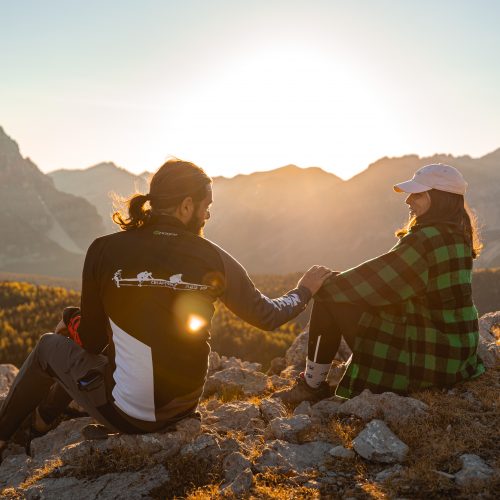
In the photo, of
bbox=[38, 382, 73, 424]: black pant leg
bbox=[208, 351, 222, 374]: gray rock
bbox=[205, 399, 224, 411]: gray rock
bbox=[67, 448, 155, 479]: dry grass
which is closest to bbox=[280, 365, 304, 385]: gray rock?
bbox=[205, 399, 224, 411]: gray rock

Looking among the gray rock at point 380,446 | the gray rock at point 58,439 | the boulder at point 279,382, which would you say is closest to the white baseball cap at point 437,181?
the gray rock at point 380,446

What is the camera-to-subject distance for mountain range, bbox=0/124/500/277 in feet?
334

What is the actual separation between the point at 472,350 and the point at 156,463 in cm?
293

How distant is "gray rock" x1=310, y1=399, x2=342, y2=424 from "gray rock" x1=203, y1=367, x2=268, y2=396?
1.97 metres

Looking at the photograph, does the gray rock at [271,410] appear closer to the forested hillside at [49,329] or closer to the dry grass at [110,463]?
the dry grass at [110,463]

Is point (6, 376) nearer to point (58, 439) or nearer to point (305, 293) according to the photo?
point (58, 439)

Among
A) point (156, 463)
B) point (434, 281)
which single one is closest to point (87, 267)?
point (156, 463)

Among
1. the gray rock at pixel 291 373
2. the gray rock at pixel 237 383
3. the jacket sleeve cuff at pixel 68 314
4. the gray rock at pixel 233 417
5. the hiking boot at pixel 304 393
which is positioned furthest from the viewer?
the gray rock at pixel 291 373

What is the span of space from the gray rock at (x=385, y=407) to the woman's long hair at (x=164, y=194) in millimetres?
2310

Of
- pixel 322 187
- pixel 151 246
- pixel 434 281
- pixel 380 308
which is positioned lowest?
pixel 380 308

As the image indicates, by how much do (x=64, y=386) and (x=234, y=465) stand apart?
4.58 feet

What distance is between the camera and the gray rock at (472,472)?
2758mm

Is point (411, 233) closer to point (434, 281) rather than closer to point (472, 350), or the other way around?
point (434, 281)

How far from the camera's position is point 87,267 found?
3131 mm
